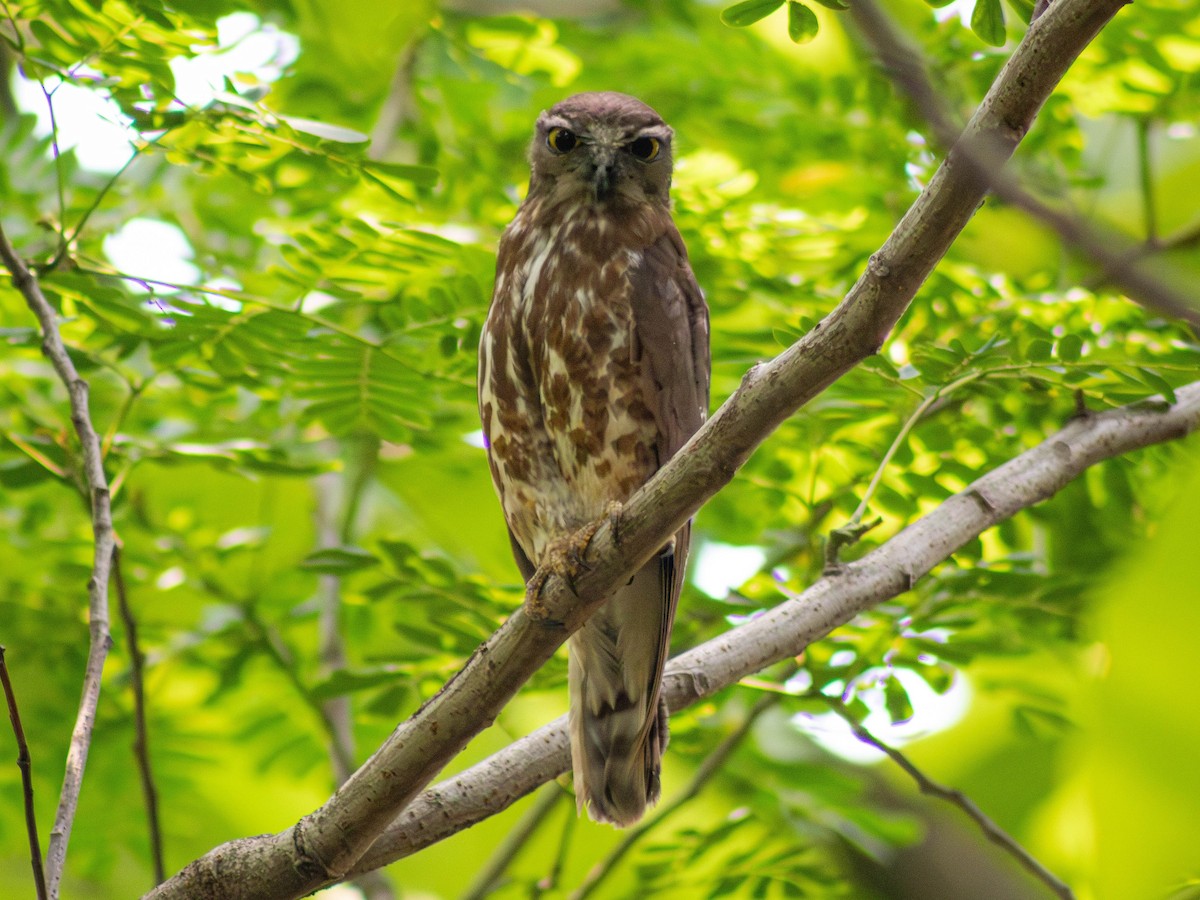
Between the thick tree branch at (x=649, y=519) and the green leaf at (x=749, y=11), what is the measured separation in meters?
0.62

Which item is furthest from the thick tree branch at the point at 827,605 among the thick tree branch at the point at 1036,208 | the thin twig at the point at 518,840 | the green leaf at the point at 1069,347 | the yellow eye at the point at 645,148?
the thick tree branch at the point at 1036,208

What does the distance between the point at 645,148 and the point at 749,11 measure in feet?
5.24

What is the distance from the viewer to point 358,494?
496 cm

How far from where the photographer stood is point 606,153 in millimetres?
4027

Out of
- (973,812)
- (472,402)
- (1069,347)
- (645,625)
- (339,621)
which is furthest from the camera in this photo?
(339,621)

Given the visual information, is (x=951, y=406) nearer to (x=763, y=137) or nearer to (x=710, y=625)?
(x=710, y=625)

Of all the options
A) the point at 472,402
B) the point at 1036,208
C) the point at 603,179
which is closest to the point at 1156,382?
the point at 603,179

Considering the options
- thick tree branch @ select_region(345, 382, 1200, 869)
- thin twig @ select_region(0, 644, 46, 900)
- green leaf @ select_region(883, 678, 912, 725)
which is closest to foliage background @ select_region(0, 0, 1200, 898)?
green leaf @ select_region(883, 678, 912, 725)

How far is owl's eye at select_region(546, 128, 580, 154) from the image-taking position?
409 cm

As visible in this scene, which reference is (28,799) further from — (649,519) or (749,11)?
(749,11)

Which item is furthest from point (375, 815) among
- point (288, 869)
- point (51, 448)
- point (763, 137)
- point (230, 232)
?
point (763, 137)

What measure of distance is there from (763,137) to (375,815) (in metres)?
3.34

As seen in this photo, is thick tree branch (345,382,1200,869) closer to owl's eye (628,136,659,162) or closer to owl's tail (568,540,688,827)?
owl's tail (568,540,688,827)

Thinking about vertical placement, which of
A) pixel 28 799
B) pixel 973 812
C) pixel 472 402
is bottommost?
pixel 973 812
